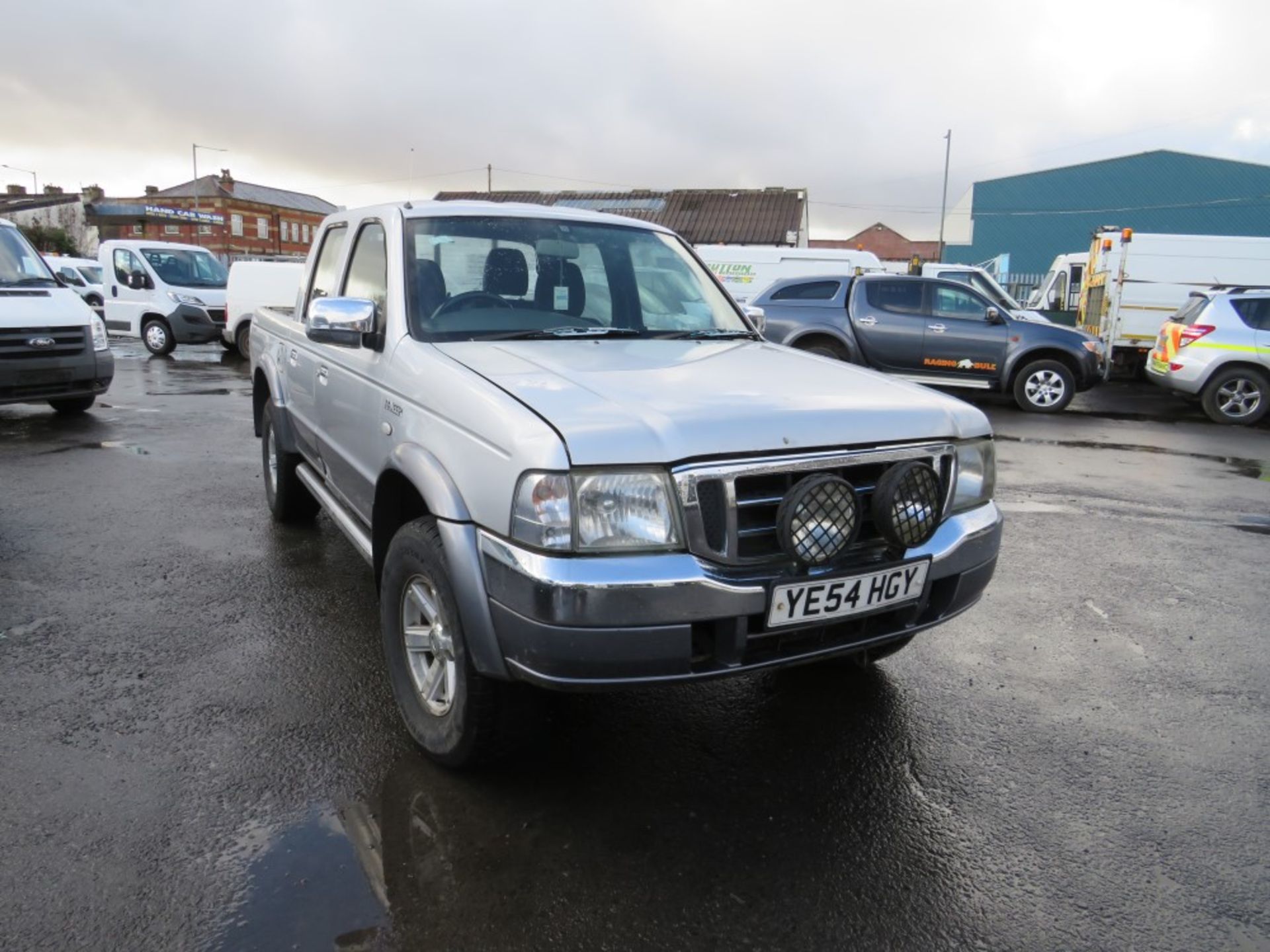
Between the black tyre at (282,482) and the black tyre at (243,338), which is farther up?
the black tyre at (243,338)

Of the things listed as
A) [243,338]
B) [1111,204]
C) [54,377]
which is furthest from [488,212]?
[1111,204]

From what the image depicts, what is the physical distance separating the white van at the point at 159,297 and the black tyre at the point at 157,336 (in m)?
0.01

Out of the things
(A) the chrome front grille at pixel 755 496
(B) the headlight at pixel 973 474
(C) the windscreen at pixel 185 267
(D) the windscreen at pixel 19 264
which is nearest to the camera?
(A) the chrome front grille at pixel 755 496

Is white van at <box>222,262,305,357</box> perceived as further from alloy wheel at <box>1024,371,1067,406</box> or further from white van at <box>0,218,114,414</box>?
alloy wheel at <box>1024,371,1067,406</box>

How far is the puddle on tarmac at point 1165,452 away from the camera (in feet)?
27.9

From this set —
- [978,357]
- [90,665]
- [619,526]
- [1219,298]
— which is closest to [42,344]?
[90,665]

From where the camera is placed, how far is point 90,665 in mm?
3545

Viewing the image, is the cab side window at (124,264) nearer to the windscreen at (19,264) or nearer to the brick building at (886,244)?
the windscreen at (19,264)

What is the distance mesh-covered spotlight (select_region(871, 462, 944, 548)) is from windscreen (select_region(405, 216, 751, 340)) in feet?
4.52

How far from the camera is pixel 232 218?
64.2m

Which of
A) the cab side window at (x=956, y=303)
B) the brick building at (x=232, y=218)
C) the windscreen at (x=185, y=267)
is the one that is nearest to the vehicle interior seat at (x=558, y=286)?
the cab side window at (x=956, y=303)

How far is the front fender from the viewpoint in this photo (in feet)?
8.16

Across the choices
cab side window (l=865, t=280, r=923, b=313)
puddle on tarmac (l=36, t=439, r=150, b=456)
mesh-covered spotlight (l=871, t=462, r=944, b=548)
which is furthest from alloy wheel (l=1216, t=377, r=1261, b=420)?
puddle on tarmac (l=36, t=439, r=150, b=456)

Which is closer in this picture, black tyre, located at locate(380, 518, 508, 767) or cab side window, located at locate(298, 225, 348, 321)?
black tyre, located at locate(380, 518, 508, 767)
